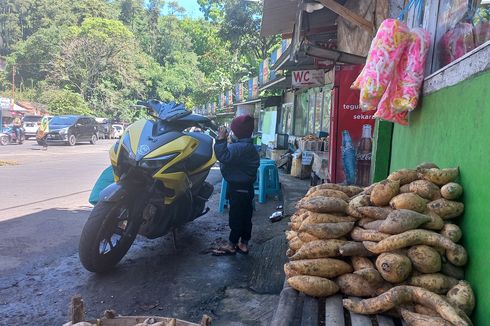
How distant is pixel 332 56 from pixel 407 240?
5.01 metres

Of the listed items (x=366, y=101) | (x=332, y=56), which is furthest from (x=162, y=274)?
(x=332, y=56)

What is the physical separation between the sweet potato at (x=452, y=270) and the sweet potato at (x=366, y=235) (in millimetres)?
285

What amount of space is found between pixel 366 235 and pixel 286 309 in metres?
0.56

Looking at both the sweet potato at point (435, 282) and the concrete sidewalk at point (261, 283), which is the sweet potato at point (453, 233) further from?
the concrete sidewalk at point (261, 283)

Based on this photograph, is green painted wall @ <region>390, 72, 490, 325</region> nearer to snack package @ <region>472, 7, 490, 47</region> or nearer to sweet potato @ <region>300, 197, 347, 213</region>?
snack package @ <region>472, 7, 490, 47</region>

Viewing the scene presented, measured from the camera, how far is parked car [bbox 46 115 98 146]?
23344 millimetres

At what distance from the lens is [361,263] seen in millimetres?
2102

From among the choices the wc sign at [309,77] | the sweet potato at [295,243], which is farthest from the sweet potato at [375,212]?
the wc sign at [309,77]

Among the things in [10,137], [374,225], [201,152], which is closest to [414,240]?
[374,225]

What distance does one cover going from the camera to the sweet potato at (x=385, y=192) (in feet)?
7.32

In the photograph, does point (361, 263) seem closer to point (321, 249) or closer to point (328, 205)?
point (321, 249)

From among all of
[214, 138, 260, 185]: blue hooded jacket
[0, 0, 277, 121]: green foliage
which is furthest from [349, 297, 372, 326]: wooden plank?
[0, 0, 277, 121]: green foliage

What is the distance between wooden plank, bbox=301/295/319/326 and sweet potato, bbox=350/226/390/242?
41 cm

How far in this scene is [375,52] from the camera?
2.96m
